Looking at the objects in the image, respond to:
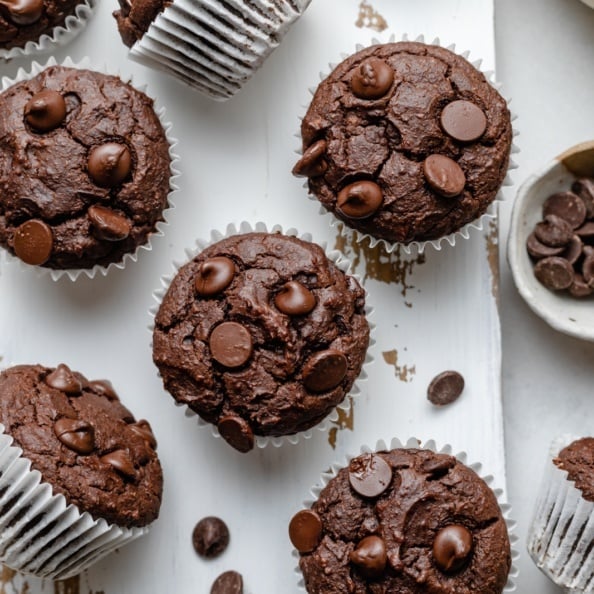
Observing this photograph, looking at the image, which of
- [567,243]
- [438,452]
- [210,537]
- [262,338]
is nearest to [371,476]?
[438,452]

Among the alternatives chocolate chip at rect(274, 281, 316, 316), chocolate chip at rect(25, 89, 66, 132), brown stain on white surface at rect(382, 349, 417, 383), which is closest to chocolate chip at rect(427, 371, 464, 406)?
brown stain on white surface at rect(382, 349, 417, 383)

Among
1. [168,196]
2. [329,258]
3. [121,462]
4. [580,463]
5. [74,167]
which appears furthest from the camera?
[168,196]

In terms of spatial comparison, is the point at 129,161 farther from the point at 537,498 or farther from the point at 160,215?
the point at 537,498

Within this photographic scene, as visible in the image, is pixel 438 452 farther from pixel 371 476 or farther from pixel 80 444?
pixel 80 444

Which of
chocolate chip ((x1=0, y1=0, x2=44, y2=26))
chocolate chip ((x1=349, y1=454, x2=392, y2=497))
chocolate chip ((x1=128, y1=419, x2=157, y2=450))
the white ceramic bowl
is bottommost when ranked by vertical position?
chocolate chip ((x1=128, y1=419, x2=157, y2=450))

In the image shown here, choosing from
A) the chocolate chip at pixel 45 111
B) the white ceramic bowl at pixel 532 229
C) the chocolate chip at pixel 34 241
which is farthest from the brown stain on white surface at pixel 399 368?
the chocolate chip at pixel 45 111

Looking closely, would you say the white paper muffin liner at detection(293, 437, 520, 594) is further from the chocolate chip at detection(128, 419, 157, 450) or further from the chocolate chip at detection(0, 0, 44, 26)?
the chocolate chip at detection(0, 0, 44, 26)
